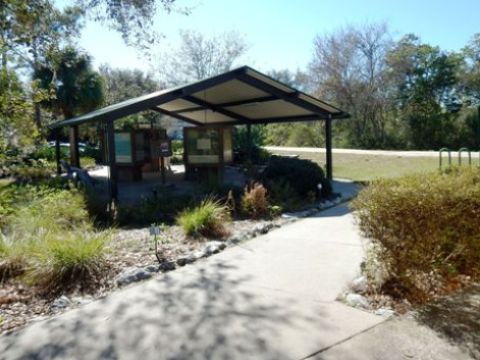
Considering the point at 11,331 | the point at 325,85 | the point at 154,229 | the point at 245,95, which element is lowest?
the point at 11,331

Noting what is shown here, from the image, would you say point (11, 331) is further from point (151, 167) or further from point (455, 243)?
point (151, 167)

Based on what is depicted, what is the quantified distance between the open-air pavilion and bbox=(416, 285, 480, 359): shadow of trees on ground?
7886 mm

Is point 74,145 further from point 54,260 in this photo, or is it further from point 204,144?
point 54,260

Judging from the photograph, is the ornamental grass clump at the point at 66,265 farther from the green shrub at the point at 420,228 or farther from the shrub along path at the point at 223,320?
the green shrub at the point at 420,228

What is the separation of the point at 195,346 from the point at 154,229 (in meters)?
2.76

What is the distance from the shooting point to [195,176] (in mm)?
14672

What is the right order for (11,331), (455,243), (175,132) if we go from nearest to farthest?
(11,331) < (455,243) < (175,132)

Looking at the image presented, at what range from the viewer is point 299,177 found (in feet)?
34.6

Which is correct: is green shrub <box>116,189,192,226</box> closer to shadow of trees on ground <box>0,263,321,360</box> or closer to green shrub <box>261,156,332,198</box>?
green shrub <box>261,156,332,198</box>

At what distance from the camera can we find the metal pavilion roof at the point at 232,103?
35.7 feet

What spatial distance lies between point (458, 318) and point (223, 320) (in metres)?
2.13

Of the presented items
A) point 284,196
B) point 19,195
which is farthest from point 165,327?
point 19,195

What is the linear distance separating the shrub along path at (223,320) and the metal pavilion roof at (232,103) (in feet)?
20.7

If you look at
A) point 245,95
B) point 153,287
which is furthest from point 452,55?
point 153,287
